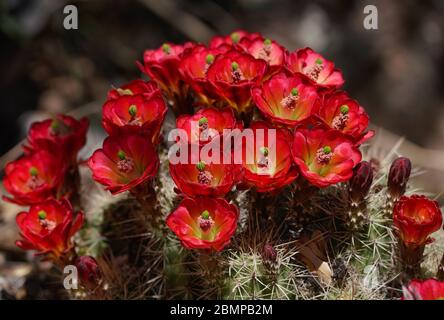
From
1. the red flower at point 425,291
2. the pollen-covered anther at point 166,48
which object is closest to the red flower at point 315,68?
the pollen-covered anther at point 166,48

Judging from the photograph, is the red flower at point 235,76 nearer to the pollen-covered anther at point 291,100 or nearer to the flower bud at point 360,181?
the pollen-covered anther at point 291,100

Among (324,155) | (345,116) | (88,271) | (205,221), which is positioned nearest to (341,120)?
(345,116)

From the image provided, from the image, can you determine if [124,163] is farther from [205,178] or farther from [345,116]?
[345,116]

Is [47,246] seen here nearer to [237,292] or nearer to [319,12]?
[237,292]

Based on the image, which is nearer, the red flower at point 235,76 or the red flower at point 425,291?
the red flower at point 425,291

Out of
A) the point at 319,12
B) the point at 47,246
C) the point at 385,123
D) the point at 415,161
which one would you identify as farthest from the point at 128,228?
the point at 319,12
